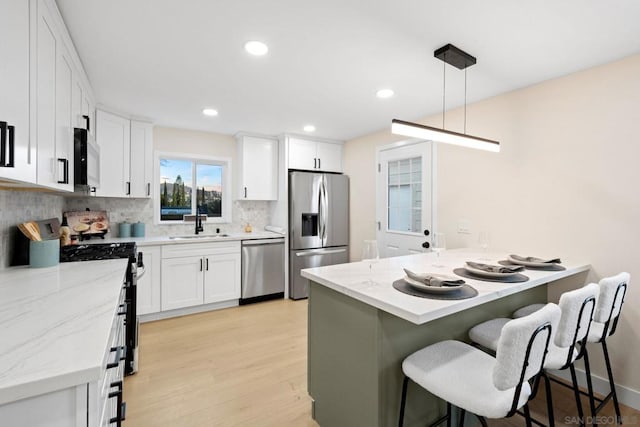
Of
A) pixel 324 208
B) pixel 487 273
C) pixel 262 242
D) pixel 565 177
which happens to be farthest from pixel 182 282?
pixel 565 177

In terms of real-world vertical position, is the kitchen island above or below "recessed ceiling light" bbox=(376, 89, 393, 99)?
below

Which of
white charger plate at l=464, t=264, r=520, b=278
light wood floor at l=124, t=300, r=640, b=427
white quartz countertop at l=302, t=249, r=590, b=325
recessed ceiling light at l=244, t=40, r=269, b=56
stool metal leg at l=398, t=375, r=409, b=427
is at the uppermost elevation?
recessed ceiling light at l=244, t=40, r=269, b=56

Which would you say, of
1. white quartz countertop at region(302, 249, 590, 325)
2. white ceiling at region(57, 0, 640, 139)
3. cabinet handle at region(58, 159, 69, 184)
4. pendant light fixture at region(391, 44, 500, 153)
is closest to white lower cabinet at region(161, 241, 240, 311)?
white ceiling at region(57, 0, 640, 139)

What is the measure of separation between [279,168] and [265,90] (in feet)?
5.89

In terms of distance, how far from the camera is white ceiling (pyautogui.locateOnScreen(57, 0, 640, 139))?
162cm

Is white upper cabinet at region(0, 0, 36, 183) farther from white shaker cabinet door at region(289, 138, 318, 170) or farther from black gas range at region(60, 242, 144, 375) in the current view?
white shaker cabinet door at region(289, 138, 318, 170)

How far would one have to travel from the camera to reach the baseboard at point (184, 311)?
345cm

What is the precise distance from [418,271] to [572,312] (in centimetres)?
82

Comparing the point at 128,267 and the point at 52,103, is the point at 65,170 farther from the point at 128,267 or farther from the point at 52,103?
the point at 128,267

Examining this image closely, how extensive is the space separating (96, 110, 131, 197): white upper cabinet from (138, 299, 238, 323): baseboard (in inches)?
56.8

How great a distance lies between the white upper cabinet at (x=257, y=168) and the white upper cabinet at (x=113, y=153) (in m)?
1.37

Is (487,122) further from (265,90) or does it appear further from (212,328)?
(212,328)

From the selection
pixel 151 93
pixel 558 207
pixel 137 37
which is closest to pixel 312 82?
pixel 137 37

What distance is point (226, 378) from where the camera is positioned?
7.70 feet
